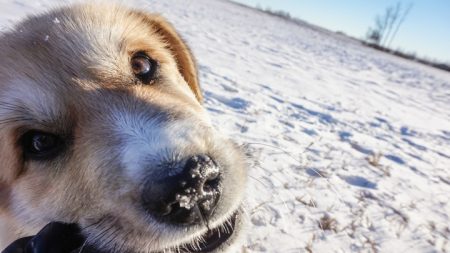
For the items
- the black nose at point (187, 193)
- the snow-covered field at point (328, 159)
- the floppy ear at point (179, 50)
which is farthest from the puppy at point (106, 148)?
the snow-covered field at point (328, 159)

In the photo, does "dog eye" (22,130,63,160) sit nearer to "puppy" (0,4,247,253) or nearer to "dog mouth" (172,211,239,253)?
"puppy" (0,4,247,253)

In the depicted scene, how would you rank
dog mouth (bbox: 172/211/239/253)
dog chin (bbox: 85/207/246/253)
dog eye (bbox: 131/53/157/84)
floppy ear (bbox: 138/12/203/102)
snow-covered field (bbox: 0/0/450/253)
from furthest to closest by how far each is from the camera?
snow-covered field (bbox: 0/0/450/253)
floppy ear (bbox: 138/12/203/102)
dog eye (bbox: 131/53/157/84)
dog mouth (bbox: 172/211/239/253)
dog chin (bbox: 85/207/246/253)

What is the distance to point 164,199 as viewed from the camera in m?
1.63

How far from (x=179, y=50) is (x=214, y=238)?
1.56 metres

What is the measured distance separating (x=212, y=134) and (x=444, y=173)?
5052mm

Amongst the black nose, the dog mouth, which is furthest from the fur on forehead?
the dog mouth

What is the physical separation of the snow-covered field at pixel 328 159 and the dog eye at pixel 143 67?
2.81ft

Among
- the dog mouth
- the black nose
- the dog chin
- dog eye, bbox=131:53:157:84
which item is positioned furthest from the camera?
dog eye, bbox=131:53:157:84

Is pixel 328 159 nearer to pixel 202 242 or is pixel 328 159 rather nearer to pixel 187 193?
pixel 202 242

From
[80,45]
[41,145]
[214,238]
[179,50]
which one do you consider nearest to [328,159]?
[179,50]

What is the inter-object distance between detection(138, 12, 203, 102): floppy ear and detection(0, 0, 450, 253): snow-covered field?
66 centimetres

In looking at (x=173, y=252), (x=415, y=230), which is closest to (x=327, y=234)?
(x=415, y=230)

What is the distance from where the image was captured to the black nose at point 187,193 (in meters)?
1.60

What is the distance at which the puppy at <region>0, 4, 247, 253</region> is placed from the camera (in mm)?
1714
